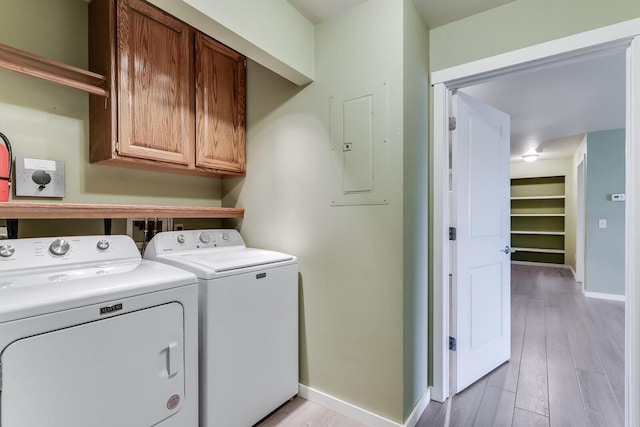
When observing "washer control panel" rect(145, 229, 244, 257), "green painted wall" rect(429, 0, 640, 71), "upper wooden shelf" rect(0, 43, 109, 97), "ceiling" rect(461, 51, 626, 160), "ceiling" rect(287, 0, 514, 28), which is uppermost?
"ceiling" rect(461, 51, 626, 160)

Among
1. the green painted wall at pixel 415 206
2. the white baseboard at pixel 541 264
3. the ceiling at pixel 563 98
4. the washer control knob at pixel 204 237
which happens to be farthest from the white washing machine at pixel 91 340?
the white baseboard at pixel 541 264

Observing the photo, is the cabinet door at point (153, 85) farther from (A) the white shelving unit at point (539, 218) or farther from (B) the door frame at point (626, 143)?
(A) the white shelving unit at point (539, 218)

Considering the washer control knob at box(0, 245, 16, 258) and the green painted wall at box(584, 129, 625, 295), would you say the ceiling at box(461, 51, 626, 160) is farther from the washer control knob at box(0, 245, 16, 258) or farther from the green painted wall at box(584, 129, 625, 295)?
the washer control knob at box(0, 245, 16, 258)

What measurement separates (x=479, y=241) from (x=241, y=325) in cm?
168

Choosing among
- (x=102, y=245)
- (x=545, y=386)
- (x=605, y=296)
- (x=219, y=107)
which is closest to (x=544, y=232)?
(x=605, y=296)

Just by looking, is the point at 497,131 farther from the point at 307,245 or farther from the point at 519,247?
the point at 519,247

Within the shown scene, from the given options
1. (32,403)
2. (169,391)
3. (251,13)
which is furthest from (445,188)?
(32,403)

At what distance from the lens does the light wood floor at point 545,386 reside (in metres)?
1.75

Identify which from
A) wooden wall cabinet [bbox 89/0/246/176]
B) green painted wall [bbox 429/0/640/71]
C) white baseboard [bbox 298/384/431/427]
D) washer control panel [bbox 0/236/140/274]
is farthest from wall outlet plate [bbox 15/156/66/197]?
green painted wall [bbox 429/0/640/71]

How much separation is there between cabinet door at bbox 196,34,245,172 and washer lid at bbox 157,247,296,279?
23.3 inches

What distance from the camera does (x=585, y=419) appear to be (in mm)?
1767

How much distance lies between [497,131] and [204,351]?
2.51 m

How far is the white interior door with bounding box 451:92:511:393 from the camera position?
6.54ft

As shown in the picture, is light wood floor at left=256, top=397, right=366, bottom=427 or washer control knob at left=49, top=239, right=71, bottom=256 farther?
light wood floor at left=256, top=397, right=366, bottom=427
